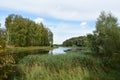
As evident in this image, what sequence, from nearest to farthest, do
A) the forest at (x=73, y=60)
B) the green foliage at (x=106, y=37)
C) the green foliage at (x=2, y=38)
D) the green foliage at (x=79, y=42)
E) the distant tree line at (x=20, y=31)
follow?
the green foliage at (x=2, y=38) → the forest at (x=73, y=60) → the green foliage at (x=106, y=37) → the green foliage at (x=79, y=42) → the distant tree line at (x=20, y=31)

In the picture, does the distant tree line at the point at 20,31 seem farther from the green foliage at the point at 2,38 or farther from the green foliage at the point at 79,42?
the green foliage at the point at 2,38

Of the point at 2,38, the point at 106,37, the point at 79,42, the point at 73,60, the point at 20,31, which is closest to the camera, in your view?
the point at 2,38

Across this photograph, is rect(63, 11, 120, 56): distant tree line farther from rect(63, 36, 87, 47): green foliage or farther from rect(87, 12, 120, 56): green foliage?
rect(63, 36, 87, 47): green foliage

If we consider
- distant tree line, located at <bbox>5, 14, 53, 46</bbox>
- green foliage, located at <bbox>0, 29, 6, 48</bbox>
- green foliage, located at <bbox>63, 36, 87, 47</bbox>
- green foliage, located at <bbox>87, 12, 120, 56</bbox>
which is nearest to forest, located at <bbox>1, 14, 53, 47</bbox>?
distant tree line, located at <bbox>5, 14, 53, 46</bbox>

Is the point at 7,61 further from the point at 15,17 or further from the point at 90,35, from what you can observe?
the point at 15,17

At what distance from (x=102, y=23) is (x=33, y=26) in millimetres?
34644

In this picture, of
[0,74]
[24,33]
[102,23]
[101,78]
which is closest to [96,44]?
[102,23]

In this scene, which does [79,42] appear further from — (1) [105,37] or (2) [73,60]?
(2) [73,60]

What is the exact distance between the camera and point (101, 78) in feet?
43.5

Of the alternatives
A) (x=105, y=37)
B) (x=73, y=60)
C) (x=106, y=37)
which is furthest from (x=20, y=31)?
(x=73, y=60)

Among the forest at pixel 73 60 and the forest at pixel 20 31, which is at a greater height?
the forest at pixel 20 31

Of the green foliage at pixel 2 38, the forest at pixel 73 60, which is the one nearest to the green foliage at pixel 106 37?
the forest at pixel 73 60

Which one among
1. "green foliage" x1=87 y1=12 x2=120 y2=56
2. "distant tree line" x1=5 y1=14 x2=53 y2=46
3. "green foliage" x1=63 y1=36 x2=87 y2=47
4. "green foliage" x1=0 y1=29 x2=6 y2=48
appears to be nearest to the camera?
"green foliage" x1=0 y1=29 x2=6 y2=48

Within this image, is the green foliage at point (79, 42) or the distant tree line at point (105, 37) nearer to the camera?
the distant tree line at point (105, 37)
